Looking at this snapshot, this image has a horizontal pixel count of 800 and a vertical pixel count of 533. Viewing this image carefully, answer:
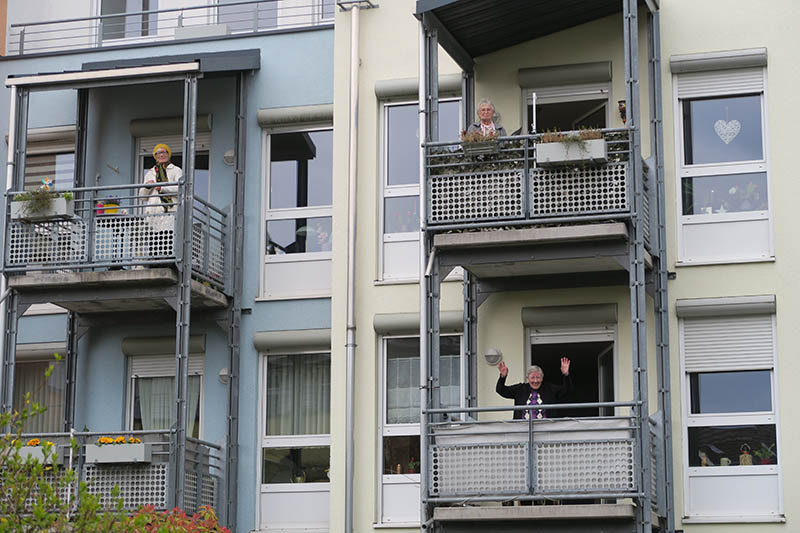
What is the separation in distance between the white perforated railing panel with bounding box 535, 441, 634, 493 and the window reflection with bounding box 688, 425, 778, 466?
1.82 meters

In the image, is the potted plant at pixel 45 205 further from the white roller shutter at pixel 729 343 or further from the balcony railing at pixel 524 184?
the white roller shutter at pixel 729 343

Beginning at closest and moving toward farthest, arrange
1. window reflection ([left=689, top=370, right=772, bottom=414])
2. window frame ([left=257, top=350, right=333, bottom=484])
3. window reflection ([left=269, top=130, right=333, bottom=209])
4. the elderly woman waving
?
window reflection ([left=689, top=370, right=772, bottom=414])
the elderly woman waving
window frame ([left=257, top=350, right=333, bottom=484])
window reflection ([left=269, top=130, right=333, bottom=209])

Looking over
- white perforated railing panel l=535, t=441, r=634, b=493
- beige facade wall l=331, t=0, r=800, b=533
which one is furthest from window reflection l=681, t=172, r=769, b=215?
white perforated railing panel l=535, t=441, r=634, b=493

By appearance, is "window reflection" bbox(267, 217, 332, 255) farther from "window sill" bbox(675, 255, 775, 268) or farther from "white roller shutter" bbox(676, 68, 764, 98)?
"white roller shutter" bbox(676, 68, 764, 98)

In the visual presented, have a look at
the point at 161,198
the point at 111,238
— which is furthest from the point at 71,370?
the point at 161,198

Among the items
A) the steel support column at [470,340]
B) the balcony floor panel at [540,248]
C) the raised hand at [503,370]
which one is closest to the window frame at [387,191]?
the steel support column at [470,340]

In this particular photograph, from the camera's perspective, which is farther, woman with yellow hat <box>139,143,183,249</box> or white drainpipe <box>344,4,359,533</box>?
woman with yellow hat <box>139,143,183,249</box>

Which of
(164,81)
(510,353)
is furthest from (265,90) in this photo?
(510,353)

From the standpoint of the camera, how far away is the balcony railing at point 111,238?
21.5 m

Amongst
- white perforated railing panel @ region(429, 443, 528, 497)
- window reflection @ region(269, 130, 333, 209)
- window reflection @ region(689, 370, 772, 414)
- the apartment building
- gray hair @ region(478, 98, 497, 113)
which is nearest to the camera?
white perforated railing panel @ region(429, 443, 528, 497)

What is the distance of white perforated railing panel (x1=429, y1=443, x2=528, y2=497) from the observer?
18812mm

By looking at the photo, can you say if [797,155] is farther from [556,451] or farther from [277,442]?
[277,442]

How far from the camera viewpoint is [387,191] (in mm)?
21953

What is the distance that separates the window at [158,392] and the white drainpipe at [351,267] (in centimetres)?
268
